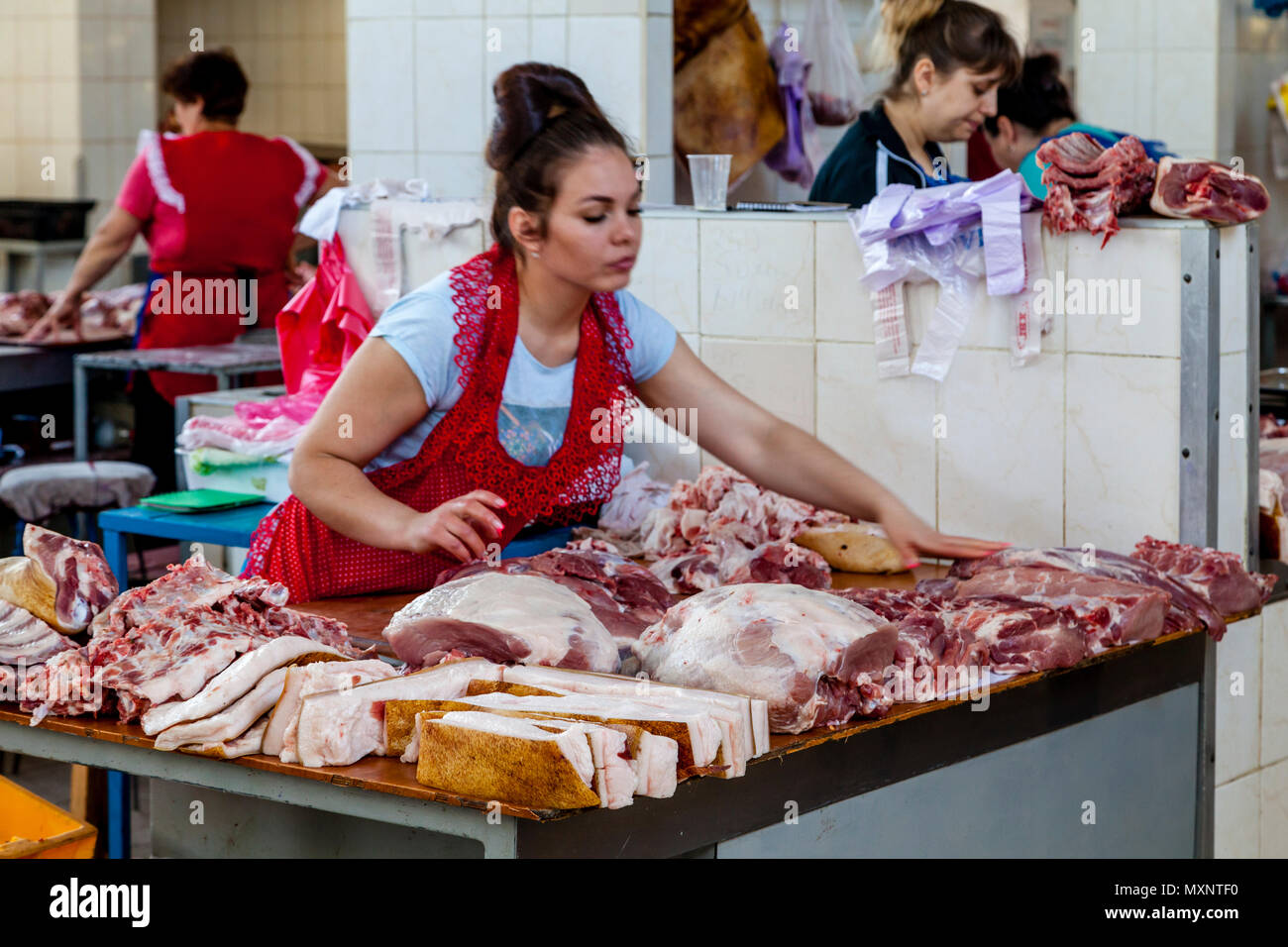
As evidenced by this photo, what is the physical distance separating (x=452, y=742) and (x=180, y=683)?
459 mm

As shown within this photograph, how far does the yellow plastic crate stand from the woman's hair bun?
1405 millimetres

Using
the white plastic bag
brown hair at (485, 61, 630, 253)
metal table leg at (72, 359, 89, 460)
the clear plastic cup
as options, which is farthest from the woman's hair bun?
metal table leg at (72, 359, 89, 460)

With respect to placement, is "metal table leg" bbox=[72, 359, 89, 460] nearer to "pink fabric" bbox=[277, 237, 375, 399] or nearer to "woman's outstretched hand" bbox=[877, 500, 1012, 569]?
"pink fabric" bbox=[277, 237, 375, 399]

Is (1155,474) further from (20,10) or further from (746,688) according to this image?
(20,10)

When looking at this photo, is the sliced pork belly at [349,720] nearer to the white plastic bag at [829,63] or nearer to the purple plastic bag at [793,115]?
the purple plastic bag at [793,115]

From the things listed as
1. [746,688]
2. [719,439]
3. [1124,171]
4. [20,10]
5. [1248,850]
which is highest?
[20,10]

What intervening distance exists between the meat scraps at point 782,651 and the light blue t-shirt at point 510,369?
30.6 inches

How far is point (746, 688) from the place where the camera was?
232 cm

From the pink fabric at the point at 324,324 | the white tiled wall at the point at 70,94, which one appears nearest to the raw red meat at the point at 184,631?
the pink fabric at the point at 324,324

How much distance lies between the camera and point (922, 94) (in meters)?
4.28

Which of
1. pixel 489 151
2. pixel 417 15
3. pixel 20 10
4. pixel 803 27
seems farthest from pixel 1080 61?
pixel 20 10

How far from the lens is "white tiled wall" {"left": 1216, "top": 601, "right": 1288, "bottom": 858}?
11.4 feet

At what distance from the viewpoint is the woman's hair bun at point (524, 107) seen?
3.19 metres

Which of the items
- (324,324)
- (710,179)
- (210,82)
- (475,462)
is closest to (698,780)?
(475,462)
